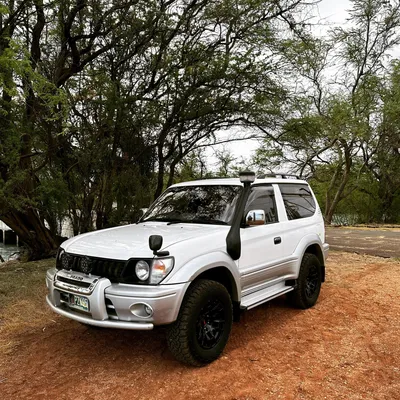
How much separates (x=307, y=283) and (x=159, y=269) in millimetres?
2612

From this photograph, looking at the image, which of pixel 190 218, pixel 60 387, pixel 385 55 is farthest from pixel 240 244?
pixel 385 55

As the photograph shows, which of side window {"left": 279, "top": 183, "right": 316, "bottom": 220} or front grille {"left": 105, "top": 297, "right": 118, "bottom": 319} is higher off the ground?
side window {"left": 279, "top": 183, "right": 316, "bottom": 220}

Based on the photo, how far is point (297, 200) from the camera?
16.8 ft

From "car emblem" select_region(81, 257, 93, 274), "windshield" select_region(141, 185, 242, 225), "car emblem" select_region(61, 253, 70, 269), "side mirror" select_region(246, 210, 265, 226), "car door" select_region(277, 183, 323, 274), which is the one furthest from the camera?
"car door" select_region(277, 183, 323, 274)

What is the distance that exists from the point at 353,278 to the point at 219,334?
157 inches

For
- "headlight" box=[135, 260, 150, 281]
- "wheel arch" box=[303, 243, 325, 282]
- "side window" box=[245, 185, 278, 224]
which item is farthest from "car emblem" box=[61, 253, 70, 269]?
"wheel arch" box=[303, 243, 325, 282]

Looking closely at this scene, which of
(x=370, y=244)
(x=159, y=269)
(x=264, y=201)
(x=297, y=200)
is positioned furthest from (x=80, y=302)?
(x=370, y=244)

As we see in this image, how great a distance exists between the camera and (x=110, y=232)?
13.2 feet

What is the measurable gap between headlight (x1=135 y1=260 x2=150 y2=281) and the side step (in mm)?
1163

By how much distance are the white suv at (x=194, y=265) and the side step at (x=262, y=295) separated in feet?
0.04

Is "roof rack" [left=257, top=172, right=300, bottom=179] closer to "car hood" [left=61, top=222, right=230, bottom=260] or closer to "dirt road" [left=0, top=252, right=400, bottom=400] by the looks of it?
"car hood" [left=61, top=222, right=230, bottom=260]

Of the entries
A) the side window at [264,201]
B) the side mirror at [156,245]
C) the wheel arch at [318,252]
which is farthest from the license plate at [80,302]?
the wheel arch at [318,252]

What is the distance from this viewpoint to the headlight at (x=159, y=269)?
10.0 feet

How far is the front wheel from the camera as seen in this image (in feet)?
10.3
